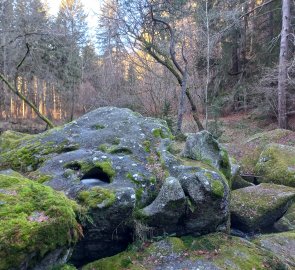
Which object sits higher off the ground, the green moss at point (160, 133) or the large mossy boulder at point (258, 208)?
the green moss at point (160, 133)

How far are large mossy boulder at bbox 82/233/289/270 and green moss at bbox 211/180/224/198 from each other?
2.39ft

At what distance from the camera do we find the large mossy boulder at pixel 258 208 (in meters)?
7.12

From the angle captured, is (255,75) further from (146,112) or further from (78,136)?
(78,136)

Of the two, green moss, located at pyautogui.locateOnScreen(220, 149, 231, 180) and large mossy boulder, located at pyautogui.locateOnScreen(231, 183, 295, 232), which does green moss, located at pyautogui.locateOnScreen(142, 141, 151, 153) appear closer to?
green moss, located at pyautogui.locateOnScreen(220, 149, 231, 180)

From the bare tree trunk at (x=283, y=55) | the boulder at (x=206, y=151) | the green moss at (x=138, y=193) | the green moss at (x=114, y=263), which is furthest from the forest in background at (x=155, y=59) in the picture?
the green moss at (x=114, y=263)

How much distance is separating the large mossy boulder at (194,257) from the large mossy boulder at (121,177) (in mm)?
281

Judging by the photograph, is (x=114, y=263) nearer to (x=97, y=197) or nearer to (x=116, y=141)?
(x=97, y=197)

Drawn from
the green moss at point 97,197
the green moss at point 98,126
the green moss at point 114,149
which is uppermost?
the green moss at point 98,126

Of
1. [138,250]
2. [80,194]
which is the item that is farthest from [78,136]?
[138,250]

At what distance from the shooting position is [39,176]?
620 centimetres

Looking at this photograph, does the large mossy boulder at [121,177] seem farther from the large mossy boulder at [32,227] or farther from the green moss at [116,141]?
the large mossy boulder at [32,227]

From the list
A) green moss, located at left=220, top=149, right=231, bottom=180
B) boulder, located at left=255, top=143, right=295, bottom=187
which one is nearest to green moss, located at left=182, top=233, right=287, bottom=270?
green moss, located at left=220, top=149, right=231, bottom=180

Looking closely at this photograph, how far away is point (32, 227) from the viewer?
357cm

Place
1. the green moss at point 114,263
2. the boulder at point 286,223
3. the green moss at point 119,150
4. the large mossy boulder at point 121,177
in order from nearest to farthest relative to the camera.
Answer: the green moss at point 114,263, the large mossy boulder at point 121,177, the green moss at point 119,150, the boulder at point 286,223
